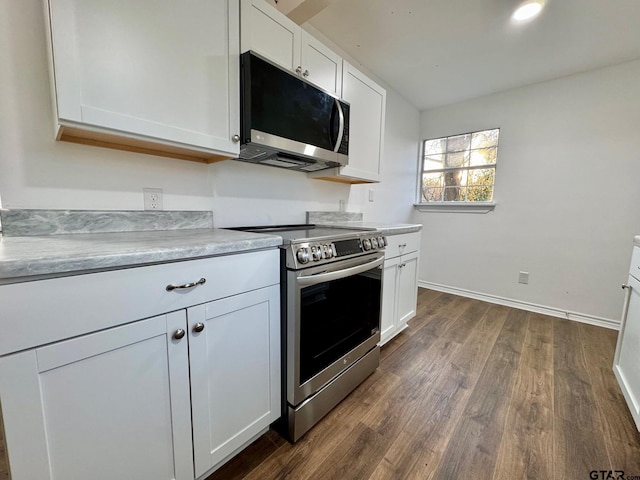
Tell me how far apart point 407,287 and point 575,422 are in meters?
1.17

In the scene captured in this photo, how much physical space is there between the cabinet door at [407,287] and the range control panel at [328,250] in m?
0.59

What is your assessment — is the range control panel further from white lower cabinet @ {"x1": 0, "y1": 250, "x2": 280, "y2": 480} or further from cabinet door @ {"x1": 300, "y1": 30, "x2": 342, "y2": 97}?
cabinet door @ {"x1": 300, "y1": 30, "x2": 342, "y2": 97}

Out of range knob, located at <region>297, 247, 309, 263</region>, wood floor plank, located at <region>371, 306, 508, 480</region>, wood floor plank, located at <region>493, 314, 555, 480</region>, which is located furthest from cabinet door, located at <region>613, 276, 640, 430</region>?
range knob, located at <region>297, 247, 309, 263</region>

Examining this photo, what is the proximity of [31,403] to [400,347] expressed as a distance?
204cm

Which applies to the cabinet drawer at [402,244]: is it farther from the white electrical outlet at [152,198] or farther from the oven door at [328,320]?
the white electrical outlet at [152,198]

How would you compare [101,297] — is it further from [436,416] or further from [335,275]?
[436,416]

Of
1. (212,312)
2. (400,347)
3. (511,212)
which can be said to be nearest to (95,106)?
(212,312)

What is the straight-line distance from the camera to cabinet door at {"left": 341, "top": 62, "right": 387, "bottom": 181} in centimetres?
192

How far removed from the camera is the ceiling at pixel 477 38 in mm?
1738

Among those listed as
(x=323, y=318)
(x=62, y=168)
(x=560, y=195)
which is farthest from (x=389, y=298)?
(x=560, y=195)

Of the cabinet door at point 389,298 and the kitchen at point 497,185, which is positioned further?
the cabinet door at point 389,298

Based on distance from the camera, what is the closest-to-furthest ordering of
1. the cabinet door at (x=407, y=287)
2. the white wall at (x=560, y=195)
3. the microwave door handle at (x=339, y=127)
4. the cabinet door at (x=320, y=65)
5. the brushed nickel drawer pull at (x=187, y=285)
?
the brushed nickel drawer pull at (x=187, y=285) → the cabinet door at (x=320, y=65) → the microwave door handle at (x=339, y=127) → the cabinet door at (x=407, y=287) → the white wall at (x=560, y=195)

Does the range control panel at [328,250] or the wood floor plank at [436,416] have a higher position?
the range control panel at [328,250]

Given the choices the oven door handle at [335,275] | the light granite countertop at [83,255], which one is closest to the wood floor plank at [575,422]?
the oven door handle at [335,275]
